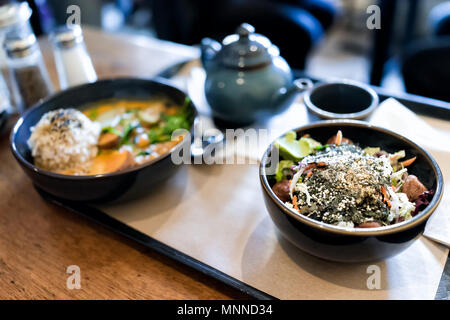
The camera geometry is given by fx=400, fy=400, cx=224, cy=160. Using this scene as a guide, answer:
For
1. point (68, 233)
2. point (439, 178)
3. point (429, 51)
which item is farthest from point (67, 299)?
point (429, 51)

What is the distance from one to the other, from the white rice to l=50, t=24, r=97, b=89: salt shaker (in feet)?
1.34

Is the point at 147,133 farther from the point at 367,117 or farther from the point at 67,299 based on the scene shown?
the point at 367,117

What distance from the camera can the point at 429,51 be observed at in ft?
5.74

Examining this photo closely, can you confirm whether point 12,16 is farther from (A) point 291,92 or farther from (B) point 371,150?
(B) point 371,150

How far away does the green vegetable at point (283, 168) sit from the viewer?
0.94m

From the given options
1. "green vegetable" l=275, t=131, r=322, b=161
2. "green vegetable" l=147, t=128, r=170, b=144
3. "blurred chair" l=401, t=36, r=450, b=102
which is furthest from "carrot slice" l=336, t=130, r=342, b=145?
"blurred chair" l=401, t=36, r=450, b=102

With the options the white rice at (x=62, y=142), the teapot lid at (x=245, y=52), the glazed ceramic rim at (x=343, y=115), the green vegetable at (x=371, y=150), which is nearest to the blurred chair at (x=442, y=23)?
the glazed ceramic rim at (x=343, y=115)

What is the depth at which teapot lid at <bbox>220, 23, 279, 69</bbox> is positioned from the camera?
118 centimetres

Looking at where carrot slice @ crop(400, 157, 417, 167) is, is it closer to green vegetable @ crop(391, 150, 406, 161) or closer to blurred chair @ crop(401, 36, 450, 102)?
green vegetable @ crop(391, 150, 406, 161)

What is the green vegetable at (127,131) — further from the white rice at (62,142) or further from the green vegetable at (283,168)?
the green vegetable at (283,168)

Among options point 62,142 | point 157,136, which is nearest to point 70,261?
point 62,142
